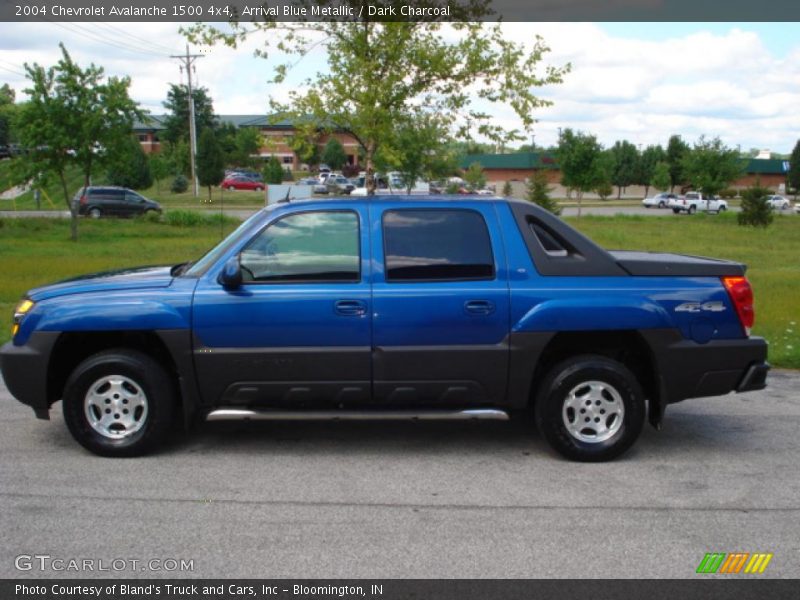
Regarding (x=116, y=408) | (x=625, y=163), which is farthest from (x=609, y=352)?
(x=625, y=163)

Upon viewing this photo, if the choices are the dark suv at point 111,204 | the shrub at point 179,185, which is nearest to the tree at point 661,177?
the shrub at point 179,185

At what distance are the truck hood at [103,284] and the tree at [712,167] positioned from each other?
57.4 meters

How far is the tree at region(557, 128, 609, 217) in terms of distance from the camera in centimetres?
5122

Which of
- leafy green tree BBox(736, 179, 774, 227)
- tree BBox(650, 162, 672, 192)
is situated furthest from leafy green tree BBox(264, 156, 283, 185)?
tree BBox(650, 162, 672, 192)

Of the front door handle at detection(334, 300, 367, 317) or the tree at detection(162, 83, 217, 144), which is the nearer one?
the front door handle at detection(334, 300, 367, 317)

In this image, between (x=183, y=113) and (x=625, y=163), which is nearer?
(x=183, y=113)

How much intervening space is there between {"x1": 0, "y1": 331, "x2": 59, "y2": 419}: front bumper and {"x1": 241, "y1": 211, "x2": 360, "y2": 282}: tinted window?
1463mm

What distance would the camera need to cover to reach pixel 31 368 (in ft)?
20.2

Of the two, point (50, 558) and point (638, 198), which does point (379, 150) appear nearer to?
point (50, 558)

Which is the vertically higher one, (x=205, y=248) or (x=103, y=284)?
(x=103, y=284)

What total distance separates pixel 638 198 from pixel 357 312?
9374 centimetres

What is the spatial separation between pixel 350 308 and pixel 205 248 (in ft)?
61.8

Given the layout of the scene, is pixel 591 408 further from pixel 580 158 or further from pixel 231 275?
pixel 580 158

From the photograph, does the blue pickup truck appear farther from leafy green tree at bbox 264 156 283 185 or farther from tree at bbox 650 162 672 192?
tree at bbox 650 162 672 192
